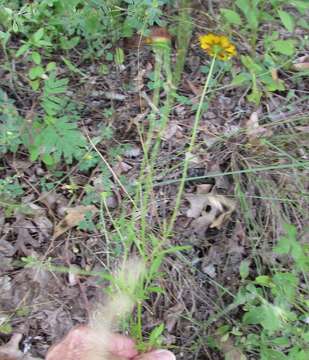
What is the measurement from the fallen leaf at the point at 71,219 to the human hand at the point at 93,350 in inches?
19.0

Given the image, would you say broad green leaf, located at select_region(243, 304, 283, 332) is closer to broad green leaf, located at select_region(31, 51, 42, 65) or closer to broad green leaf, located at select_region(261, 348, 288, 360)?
broad green leaf, located at select_region(261, 348, 288, 360)

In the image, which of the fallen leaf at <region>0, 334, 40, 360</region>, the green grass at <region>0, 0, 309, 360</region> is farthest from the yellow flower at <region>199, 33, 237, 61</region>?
the fallen leaf at <region>0, 334, 40, 360</region>

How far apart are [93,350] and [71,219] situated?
0.65 meters

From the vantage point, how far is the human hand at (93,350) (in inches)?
68.5

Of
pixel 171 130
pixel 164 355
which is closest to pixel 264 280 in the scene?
pixel 164 355

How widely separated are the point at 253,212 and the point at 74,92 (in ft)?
3.13

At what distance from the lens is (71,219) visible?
2250 mm

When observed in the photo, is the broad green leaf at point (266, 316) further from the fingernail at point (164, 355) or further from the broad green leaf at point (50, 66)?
the broad green leaf at point (50, 66)

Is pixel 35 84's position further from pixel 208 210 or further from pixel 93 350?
pixel 93 350

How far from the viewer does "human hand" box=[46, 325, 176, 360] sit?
1.74 m

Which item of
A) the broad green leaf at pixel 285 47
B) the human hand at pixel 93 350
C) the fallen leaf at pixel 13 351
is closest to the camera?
the human hand at pixel 93 350

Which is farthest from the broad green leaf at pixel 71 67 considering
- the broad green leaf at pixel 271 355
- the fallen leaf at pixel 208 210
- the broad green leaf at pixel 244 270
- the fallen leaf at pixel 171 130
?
the broad green leaf at pixel 271 355

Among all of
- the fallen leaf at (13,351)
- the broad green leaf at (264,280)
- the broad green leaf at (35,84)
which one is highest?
the broad green leaf at (35,84)

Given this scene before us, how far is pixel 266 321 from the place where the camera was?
6.37 ft
